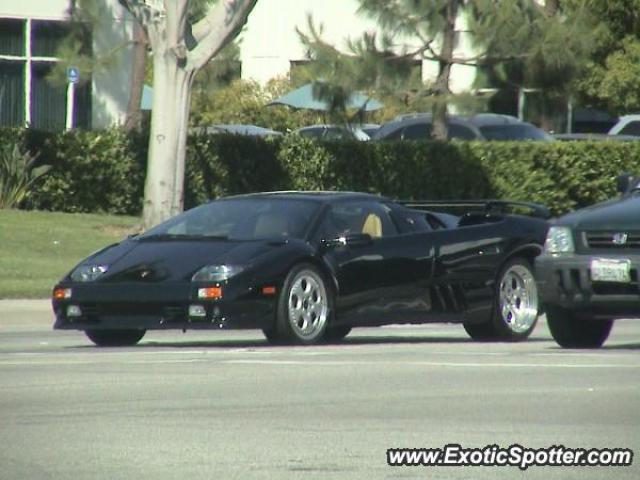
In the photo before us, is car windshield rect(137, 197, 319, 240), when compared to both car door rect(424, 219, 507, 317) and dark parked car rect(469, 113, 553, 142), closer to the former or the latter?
car door rect(424, 219, 507, 317)

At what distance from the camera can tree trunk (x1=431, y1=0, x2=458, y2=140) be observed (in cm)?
3322

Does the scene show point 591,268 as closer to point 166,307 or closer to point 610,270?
point 610,270

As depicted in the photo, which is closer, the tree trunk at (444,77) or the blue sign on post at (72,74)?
the tree trunk at (444,77)

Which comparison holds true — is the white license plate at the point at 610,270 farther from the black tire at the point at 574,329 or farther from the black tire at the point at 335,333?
the black tire at the point at 335,333

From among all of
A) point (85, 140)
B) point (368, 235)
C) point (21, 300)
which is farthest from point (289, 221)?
point (85, 140)

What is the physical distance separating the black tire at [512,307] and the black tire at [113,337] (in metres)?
2.83

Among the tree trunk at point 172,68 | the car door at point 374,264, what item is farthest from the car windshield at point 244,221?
the tree trunk at point 172,68

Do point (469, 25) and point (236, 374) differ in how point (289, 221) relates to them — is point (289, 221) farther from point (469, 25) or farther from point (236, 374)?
point (469, 25)

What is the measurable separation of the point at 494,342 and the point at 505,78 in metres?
18.3

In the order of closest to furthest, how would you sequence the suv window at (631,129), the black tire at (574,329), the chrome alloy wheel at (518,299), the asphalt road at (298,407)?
the asphalt road at (298,407) < the black tire at (574,329) < the chrome alloy wheel at (518,299) < the suv window at (631,129)

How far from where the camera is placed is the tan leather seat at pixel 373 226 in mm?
15477

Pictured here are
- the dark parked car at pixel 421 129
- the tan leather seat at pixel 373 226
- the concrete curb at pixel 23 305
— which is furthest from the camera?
the dark parked car at pixel 421 129

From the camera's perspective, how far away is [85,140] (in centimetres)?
2966

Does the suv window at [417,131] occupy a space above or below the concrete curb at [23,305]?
above
